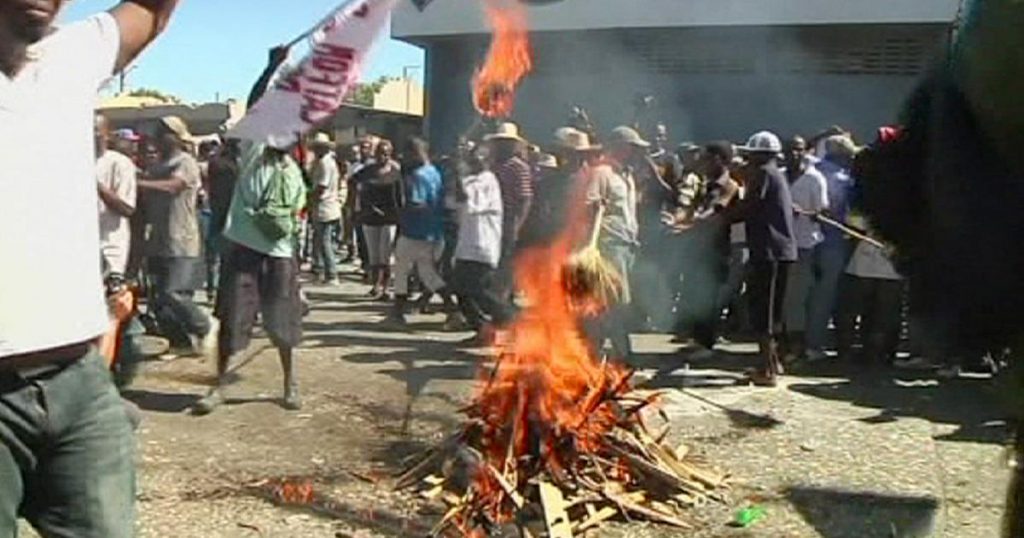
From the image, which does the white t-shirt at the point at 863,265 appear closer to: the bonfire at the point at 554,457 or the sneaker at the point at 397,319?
the bonfire at the point at 554,457

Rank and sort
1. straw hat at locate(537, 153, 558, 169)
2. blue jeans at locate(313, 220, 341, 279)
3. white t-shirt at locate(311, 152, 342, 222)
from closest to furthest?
straw hat at locate(537, 153, 558, 169) → white t-shirt at locate(311, 152, 342, 222) → blue jeans at locate(313, 220, 341, 279)

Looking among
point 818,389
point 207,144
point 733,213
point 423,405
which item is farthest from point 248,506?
point 207,144

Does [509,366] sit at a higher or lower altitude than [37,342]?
lower

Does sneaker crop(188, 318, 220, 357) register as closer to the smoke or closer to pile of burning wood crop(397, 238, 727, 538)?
the smoke

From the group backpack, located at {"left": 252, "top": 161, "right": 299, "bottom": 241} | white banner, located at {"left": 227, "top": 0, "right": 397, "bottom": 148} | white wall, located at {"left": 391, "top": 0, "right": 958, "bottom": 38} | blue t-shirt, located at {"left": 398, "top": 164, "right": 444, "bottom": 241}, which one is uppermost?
white wall, located at {"left": 391, "top": 0, "right": 958, "bottom": 38}

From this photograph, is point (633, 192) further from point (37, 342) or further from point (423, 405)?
point (37, 342)

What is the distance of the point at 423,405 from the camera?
26.5ft

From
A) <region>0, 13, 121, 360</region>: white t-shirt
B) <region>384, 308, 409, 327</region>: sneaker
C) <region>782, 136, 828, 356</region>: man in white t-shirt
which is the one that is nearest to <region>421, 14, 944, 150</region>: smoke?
<region>782, 136, 828, 356</region>: man in white t-shirt

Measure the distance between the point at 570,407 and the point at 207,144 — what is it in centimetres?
1111

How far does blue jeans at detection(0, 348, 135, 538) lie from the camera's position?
2658 millimetres

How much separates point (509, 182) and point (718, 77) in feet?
8.27

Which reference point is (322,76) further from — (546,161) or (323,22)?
(546,161)

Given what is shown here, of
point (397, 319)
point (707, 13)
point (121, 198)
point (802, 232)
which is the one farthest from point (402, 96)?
point (707, 13)

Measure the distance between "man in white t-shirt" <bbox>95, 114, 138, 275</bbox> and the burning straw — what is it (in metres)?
2.68
